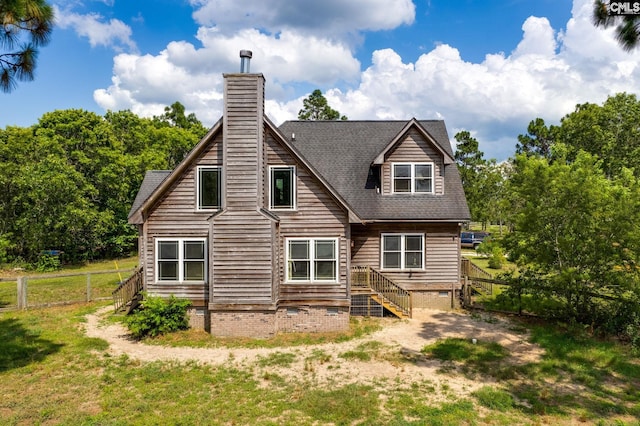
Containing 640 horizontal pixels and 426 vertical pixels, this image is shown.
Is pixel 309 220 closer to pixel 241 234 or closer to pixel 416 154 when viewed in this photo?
pixel 241 234

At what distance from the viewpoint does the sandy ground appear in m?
9.84

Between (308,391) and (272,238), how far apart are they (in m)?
5.58

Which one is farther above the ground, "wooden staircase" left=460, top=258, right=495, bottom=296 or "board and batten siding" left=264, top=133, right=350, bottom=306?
"board and batten siding" left=264, top=133, right=350, bottom=306

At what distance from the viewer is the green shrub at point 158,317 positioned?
42.0ft

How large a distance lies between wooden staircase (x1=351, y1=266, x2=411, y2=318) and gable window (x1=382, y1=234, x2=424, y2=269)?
142 cm

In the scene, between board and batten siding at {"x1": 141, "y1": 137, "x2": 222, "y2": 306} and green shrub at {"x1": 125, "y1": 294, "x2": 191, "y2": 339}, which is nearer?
green shrub at {"x1": 125, "y1": 294, "x2": 191, "y2": 339}

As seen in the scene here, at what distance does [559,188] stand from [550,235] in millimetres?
1765

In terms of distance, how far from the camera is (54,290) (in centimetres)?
2002

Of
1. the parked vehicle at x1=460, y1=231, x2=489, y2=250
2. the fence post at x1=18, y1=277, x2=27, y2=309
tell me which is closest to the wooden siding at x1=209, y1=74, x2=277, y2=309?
the fence post at x1=18, y1=277, x2=27, y2=309

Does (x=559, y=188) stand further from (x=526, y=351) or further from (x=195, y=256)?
(x=195, y=256)

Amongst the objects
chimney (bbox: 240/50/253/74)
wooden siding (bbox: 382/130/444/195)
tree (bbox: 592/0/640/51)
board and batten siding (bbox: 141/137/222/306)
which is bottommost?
board and batten siding (bbox: 141/137/222/306)

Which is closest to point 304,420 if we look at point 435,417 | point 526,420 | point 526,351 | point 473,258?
point 435,417

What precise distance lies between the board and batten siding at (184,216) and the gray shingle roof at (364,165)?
498 cm

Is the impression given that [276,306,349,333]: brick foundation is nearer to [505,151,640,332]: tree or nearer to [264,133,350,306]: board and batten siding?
[264,133,350,306]: board and batten siding
